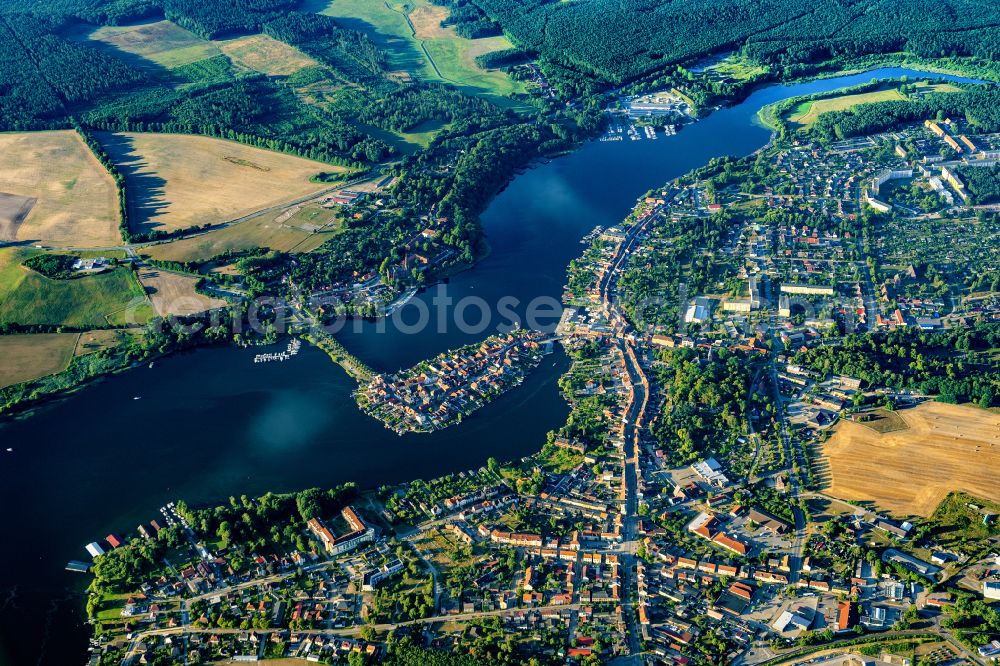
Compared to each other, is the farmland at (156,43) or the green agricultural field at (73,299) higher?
the farmland at (156,43)

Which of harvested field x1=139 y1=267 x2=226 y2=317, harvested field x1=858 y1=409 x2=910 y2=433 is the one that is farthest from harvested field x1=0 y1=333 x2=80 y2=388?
harvested field x1=858 y1=409 x2=910 y2=433


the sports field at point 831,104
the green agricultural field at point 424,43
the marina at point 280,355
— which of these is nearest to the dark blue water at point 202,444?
the marina at point 280,355

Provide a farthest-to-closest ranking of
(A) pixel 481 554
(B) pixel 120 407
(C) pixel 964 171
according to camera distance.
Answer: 1. (C) pixel 964 171
2. (B) pixel 120 407
3. (A) pixel 481 554

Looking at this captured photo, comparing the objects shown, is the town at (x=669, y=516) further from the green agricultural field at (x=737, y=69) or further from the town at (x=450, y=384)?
the green agricultural field at (x=737, y=69)

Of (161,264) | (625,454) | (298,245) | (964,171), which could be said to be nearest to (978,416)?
(625,454)

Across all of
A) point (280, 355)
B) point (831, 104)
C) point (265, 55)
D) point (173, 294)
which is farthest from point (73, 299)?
point (831, 104)

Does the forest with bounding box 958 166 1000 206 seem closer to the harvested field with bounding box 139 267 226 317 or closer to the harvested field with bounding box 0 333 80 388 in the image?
the harvested field with bounding box 139 267 226 317

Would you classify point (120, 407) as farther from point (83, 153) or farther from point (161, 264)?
point (83, 153)
